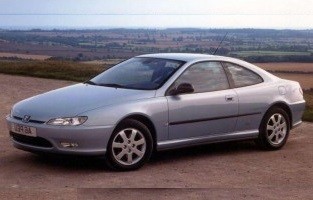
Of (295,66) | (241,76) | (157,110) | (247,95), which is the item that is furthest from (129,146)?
(295,66)

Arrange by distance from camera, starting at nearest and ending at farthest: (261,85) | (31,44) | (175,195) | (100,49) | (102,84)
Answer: (175,195) < (102,84) < (261,85) < (100,49) < (31,44)

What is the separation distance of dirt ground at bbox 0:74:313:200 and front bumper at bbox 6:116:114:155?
258mm

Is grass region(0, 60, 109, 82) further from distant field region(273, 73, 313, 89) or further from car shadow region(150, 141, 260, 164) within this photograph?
car shadow region(150, 141, 260, 164)

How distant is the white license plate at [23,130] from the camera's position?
7.56 metres

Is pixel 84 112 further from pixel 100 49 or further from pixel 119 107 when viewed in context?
pixel 100 49

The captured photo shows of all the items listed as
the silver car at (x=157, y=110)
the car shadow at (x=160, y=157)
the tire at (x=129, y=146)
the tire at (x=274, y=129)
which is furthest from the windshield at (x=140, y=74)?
the tire at (x=274, y=129)

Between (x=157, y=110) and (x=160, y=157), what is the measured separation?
3.18 ft

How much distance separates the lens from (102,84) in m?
8.68

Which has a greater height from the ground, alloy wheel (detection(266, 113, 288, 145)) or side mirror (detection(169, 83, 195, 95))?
side mirror (detection(169, 83, 195, 95))

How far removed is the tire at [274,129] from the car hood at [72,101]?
1.96m

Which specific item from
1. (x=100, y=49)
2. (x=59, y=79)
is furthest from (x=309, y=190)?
(x=100, y=49)

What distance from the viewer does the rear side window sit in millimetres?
9058

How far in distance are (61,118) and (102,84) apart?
4.44ft

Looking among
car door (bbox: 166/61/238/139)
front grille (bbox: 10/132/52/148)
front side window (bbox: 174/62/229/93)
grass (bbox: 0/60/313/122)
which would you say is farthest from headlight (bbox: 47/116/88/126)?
grass (bbox: 0/60/313/122)
